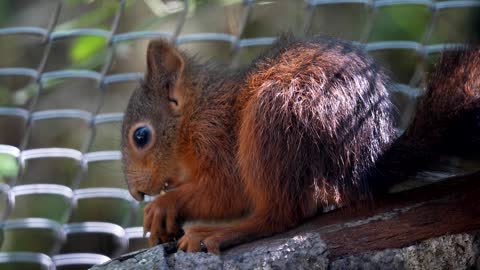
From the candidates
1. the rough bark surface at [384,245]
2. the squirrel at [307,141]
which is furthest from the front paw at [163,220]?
the rough bark surface at [384,245]

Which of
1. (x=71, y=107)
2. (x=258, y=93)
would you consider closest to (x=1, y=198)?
(x=71, y=107)

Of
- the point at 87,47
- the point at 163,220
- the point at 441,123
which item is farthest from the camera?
the point at 87,47

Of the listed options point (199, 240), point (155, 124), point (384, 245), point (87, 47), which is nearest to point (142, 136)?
point (155, 124)

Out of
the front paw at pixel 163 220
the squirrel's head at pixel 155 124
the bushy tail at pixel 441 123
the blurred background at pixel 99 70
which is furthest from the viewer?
the blurred background at pixel 99 70

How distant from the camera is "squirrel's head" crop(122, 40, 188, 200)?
208cm

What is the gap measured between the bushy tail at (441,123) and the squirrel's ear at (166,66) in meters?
0.57

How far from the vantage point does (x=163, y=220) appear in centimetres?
195

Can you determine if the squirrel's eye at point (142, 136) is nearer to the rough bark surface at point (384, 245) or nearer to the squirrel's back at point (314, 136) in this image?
the squirrel's back at point (314, 136)

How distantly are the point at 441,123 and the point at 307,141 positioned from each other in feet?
0.82

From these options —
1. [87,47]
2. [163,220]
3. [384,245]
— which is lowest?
[384,245]

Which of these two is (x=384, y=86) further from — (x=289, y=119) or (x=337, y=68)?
(x=289, y=119)

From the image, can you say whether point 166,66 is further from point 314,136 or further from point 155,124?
point 314,136

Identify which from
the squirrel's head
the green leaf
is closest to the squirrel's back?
the squirrel's head

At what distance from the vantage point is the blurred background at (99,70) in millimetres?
2711
